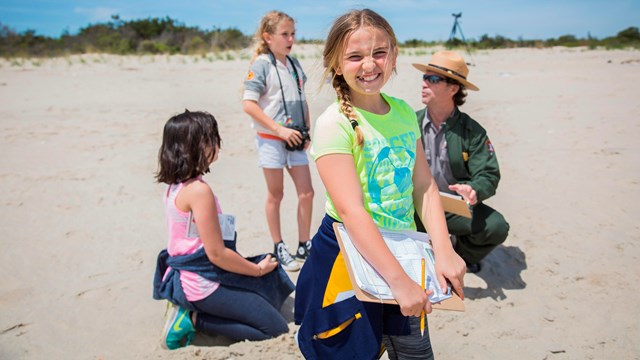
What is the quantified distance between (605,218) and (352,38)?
368cm

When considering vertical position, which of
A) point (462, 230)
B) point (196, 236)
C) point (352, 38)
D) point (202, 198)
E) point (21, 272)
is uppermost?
point (352, 38)

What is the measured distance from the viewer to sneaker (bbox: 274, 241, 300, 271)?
3.61 meters

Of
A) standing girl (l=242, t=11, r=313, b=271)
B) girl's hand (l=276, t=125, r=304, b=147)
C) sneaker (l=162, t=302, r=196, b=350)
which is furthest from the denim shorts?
sneaker (l=162, t=302, r=196, b=350)

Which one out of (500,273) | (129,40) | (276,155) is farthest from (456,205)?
(129,40)

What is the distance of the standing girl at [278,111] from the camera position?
11.4ft

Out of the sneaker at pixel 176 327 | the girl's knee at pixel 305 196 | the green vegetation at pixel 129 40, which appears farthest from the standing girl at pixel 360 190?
the green vegetation at pixel 129 40

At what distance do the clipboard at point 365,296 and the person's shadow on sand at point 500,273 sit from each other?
5.79 feet

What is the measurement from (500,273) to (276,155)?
6.22 feet

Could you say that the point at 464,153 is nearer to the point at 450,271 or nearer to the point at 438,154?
the point at 438,154

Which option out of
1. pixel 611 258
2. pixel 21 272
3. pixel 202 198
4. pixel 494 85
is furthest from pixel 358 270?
pixel 494 85

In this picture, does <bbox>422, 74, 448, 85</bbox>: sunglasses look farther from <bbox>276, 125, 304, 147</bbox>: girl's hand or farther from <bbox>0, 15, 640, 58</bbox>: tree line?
<bbox>0, 15, 640, 58</bbox>: tree line

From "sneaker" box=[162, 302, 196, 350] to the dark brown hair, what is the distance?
77 centimetres

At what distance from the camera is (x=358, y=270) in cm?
150

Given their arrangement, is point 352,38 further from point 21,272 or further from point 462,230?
point 21,272
